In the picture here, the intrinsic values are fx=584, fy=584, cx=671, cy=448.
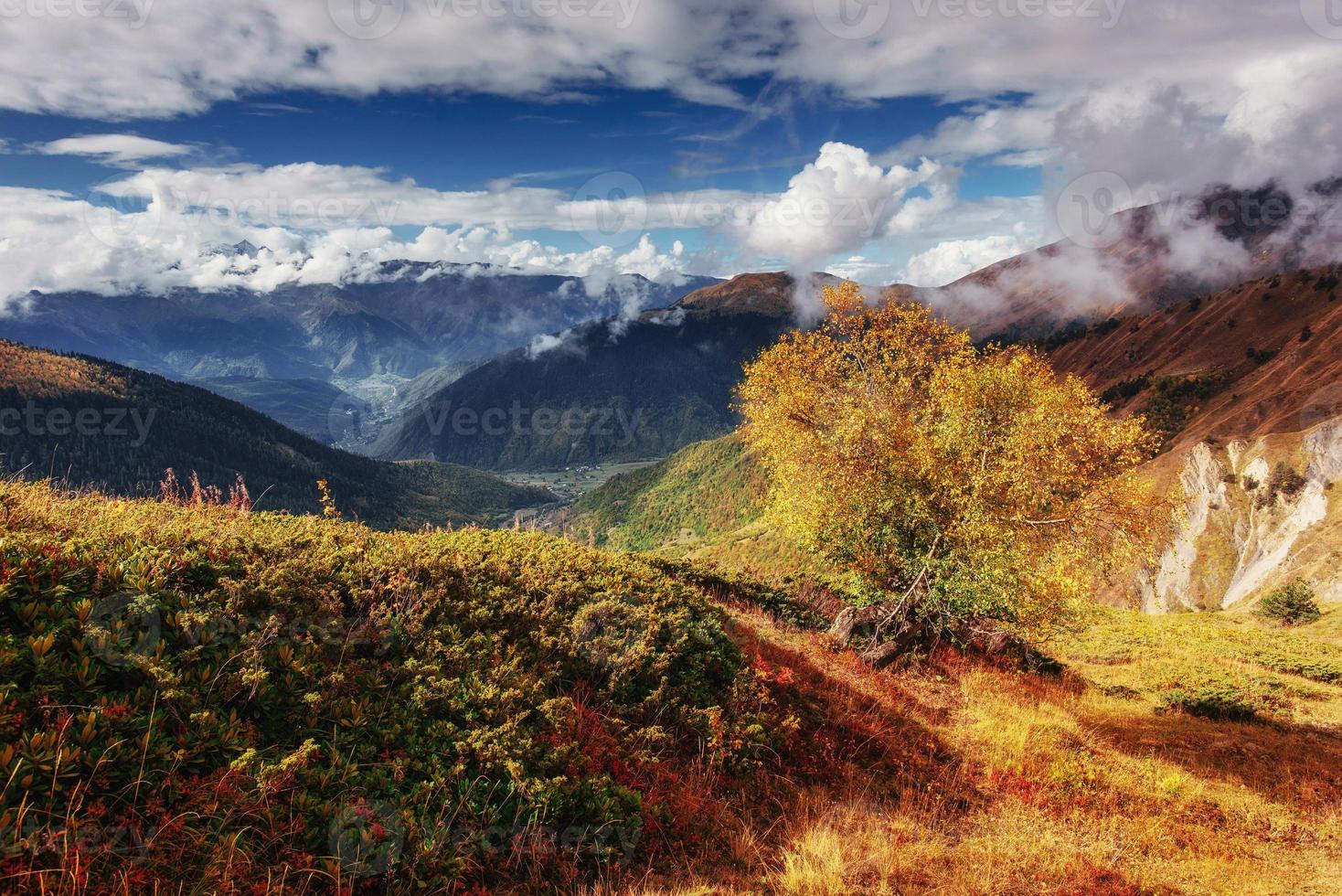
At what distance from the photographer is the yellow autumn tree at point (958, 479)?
1639cm

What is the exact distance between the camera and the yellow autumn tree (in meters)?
16.4

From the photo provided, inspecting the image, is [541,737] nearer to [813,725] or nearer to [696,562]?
[813,725]

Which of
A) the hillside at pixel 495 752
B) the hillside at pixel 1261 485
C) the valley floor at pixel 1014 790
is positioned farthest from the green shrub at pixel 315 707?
the hillside at pixel 1261 485

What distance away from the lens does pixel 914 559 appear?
1852cm

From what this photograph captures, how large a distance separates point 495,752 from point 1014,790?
1035 cm

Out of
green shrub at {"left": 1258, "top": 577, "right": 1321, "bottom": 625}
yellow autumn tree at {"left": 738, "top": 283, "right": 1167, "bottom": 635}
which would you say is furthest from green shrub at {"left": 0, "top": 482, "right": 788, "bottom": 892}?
green shrub at {"left": 1258, "top": 577, "right": 1321, "bottom": 625}

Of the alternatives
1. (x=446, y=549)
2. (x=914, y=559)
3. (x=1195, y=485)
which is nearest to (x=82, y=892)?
(x=446, y=549)

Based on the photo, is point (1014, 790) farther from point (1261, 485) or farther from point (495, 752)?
point (1261, 485)

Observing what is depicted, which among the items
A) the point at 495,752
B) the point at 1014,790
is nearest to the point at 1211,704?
the point at 1014,790

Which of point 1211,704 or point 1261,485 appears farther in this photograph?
point 1261,485

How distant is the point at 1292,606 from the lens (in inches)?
2095

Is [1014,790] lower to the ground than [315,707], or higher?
lower

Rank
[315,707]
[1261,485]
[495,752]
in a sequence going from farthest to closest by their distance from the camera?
1. [1261,485]
2. [495,752]
3. [315,707]

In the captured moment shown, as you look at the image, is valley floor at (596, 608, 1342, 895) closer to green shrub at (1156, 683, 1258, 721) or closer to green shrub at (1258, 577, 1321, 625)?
green shrub at (1156, 683, 1258, 721)
